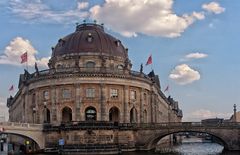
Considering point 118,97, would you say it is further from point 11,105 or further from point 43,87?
point 11,105

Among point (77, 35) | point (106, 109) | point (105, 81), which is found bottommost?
point (106, 109)

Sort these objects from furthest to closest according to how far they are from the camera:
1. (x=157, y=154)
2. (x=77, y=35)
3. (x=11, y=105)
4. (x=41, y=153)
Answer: (x=11, y=105) < (x=77, y=35) < (x=41, y=153) < (x=157, y=154)

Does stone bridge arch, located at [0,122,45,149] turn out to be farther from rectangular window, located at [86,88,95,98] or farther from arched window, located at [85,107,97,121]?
rectangular window, located at [86,88,95,98]

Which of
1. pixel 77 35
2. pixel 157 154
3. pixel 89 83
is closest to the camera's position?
pixel 157 154

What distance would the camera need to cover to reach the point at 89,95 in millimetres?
86562

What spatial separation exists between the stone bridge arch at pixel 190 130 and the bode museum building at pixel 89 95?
1.45m

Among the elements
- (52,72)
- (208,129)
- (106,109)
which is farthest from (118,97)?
(208,129)

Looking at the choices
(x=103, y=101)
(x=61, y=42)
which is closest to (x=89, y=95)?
(x=103, y=101)

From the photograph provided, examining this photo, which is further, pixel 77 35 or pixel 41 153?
pixel 77 35

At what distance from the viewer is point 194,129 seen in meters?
78.7

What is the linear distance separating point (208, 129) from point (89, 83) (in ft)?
79.3

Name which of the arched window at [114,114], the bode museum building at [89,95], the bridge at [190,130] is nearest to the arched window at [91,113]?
the bode museum building at [89,95]

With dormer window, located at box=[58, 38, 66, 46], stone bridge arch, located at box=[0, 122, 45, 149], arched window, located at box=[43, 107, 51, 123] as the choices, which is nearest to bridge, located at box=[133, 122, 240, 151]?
stone bridge arch, located at box=[0, 122, 45, 149]

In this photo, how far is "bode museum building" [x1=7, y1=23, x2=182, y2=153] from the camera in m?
74.9
